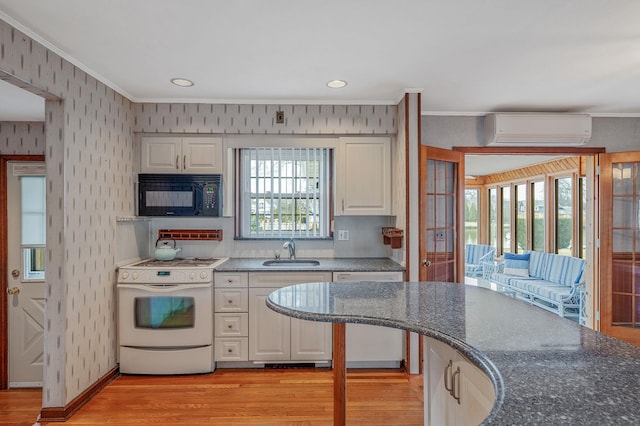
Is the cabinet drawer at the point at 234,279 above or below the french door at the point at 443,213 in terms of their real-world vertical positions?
below

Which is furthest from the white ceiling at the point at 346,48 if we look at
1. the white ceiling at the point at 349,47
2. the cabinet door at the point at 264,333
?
the cabinet door at the point at 264,333

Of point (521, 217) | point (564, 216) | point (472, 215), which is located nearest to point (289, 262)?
point (564, 216)

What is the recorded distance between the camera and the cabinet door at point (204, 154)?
3.53 metres

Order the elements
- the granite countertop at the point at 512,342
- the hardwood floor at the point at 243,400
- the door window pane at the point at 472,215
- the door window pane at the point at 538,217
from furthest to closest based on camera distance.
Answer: the door window pane at the point at 472,215
the door window pane at the point at 538,217
the hardwood floor at the point at 243,400
the granite countertop at the point at 512,342

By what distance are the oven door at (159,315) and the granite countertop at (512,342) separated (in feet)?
4.84

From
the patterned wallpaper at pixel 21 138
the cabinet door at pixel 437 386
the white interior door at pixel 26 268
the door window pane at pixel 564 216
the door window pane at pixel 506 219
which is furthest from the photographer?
the door window pane at pixel 506 219

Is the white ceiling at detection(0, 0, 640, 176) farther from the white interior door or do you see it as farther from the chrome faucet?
the chrome faucet

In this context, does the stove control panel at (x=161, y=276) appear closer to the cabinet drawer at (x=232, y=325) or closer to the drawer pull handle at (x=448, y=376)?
the cabinet drawer at (x=232, y=325)

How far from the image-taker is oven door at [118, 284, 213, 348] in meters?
3.11

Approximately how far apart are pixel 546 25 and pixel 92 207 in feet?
10.6

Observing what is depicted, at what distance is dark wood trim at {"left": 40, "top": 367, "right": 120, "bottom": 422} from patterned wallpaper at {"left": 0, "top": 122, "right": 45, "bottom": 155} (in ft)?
6.99

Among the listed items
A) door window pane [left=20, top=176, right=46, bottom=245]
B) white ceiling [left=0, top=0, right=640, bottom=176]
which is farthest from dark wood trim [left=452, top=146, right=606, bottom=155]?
door window pane [left=20, top=176, right=46, bottom=245]

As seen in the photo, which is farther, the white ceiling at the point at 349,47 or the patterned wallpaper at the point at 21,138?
the patterned wallpaper at the point at 21,138

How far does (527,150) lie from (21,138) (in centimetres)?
493
